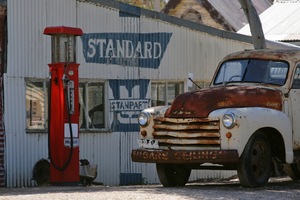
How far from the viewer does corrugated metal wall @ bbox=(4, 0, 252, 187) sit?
20.2 m

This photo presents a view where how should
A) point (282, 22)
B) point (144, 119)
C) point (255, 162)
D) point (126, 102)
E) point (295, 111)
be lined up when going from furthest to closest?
point (282, 22), point (126, 102), point (295, 111), point (144, 119), point (255, 162)

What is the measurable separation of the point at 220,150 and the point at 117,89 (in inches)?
244

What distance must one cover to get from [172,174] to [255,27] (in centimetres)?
638

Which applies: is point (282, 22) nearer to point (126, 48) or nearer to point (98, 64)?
point (126, 48)

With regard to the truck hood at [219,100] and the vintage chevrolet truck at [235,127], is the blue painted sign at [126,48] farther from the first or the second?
the truck hood at [219,100]

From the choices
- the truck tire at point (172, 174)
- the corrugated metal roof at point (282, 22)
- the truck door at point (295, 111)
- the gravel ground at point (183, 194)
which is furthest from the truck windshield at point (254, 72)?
the corrugated metal roof at point (282, 22)

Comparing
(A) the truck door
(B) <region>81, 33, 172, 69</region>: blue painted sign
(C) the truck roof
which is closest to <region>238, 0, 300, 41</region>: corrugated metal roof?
(B) <region>81, 33, 172, 69</region>: blue painted sign

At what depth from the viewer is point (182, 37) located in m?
23.4

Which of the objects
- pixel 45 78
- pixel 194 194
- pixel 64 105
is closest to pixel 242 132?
pixel 194 194

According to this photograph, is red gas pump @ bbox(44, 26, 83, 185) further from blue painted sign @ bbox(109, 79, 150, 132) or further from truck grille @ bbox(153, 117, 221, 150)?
blue painted sign @ bbox(109, 79, 150, 132)

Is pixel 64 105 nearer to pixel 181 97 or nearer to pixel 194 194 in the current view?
pixel 181 97

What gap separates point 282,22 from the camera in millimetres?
31781

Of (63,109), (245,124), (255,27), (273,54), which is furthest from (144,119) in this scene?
(255,27)

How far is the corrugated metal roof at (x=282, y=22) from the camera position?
30.0m
